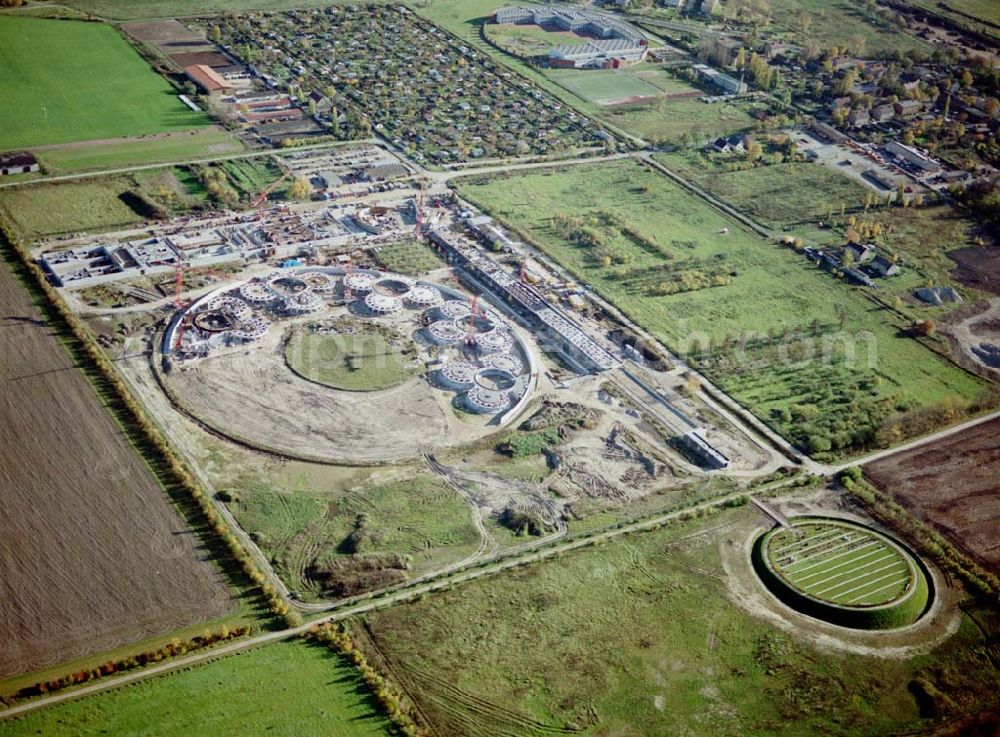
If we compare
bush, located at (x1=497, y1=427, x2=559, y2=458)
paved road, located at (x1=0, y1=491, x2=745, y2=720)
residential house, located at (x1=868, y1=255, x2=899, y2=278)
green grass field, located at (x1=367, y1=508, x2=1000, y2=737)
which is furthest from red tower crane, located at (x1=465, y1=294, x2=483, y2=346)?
residential house, located at (x1=868, y1=255, x2=899, y2=278)

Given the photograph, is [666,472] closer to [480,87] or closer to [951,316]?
[951,316]

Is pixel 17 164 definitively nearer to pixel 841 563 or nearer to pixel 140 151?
pixel 140 151

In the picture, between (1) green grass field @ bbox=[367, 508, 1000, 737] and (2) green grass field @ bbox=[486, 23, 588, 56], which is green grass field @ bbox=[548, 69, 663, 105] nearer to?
(2) green grass field @ bbox=[486, 23, 588, 56]

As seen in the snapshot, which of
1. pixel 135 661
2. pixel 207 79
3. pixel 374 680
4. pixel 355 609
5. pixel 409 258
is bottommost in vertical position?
pixel 135 661

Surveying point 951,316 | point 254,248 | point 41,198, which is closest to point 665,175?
point 951,316

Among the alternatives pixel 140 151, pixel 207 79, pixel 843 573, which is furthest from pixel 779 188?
pixel 140 151

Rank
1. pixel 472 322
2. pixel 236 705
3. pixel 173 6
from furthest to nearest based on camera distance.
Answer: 1. pixel 173 6
2. pixel 472 322
3. pixel 236 705

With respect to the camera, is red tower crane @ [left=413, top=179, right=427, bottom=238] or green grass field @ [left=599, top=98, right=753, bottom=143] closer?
red tower crane @ [left=413, top=179, right=427, bottom=238]

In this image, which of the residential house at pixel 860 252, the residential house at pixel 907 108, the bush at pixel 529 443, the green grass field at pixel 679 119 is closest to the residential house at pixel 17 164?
the bush at pixel 529 443
